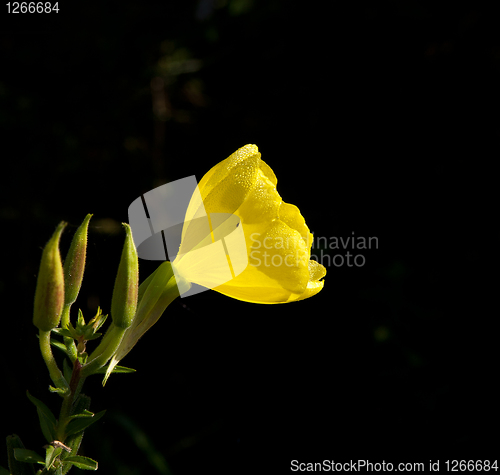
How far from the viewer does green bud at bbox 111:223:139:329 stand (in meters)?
0.62

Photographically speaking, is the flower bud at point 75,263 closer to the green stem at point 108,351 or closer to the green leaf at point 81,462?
the green stem at point 108,351

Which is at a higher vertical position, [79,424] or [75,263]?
[75,263]

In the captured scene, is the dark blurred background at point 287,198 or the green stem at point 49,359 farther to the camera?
the dark blurred background at point 287,198

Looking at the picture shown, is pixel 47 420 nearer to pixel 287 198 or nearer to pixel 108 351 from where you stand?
pixel 108 351

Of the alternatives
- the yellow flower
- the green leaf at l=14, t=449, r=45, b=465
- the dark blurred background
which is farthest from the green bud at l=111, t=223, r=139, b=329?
the dark blurred background

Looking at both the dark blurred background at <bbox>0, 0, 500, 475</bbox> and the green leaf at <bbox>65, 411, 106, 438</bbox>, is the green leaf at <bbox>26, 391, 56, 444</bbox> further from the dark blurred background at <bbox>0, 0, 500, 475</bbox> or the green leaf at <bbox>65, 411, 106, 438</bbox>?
the dark blurred background at <bbox>0, 0, 500, 475</bbox>

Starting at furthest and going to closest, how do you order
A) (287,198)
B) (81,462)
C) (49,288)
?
→ (287,198) < (81,462) < (49,288)

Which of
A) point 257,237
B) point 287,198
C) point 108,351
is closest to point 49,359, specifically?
point 108,351

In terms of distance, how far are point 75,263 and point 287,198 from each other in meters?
1.64

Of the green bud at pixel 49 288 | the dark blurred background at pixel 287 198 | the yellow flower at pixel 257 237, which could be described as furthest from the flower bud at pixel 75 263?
the dark blurred background at pixel 287 198

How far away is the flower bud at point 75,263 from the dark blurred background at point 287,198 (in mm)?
1151

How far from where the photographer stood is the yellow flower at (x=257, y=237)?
2.45ft

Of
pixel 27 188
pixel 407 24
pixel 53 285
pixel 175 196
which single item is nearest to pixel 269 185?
pixel 53 285

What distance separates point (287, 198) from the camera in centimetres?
223
